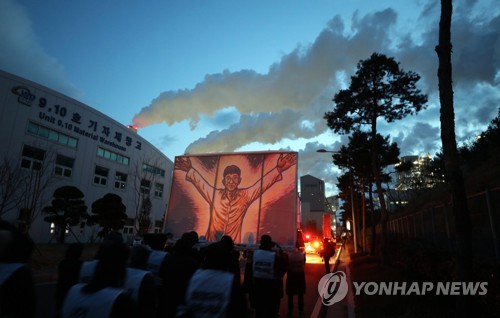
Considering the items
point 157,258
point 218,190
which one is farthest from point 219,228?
point 157,258

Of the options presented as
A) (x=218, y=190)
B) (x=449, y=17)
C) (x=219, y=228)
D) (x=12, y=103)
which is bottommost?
(x=219, y=228)

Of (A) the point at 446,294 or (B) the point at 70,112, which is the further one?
(B) the point at 70,112

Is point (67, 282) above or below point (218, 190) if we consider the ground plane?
below

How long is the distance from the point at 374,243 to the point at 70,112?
28.9 metres

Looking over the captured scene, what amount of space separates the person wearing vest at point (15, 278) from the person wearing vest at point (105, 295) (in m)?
0.54

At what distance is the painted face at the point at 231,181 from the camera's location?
33.6 feet

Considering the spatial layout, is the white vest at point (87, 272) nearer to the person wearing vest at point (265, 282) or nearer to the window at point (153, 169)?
the person wearing vest at point (265, 282)

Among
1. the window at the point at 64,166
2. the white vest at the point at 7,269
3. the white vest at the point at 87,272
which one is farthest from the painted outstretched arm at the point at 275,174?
the window at the point at 64,166

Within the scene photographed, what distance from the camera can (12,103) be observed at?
2481 cm

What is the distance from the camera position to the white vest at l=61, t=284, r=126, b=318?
7.49 feet

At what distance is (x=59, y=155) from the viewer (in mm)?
28641

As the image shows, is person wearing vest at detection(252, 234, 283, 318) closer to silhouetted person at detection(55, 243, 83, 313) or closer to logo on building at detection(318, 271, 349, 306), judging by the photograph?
silhouetted person at detection(55, 243, 83, 313)

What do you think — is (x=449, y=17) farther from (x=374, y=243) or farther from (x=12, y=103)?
(x=12, y=103)

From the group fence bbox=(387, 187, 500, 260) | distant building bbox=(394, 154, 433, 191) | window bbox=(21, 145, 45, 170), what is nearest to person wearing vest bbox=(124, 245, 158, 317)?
fence bbox=(387, 187, 500, 260)
